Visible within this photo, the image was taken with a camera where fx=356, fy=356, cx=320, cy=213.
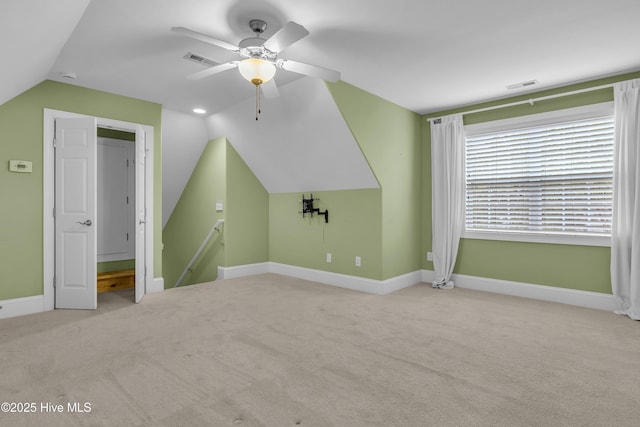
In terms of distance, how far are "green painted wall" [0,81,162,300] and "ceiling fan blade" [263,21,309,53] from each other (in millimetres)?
2830

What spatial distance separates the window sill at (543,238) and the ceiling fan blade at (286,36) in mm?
3573

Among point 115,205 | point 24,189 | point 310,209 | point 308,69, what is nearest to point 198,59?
point 308,69

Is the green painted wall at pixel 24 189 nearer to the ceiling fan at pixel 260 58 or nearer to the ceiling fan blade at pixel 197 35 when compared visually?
the ceiling fan at pixel 260 58

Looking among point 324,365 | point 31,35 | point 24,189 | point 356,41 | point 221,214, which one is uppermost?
point 356,41

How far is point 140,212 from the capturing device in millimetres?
4176

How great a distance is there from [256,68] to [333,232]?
112 inches

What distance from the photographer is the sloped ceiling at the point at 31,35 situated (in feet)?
6.46

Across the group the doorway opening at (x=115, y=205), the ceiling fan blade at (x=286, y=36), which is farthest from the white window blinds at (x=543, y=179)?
the doorway opening at (x=115, y=205)

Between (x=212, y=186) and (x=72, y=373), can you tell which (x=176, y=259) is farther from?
(x=72, y=373)

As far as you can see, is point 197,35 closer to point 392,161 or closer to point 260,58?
point 260,58

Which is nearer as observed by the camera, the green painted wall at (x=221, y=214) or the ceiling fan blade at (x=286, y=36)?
the ceiling fan blade at (x=286, y=36)

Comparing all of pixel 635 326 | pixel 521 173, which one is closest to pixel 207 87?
pixel 521 173

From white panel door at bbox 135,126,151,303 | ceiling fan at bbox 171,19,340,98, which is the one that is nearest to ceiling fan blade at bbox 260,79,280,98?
ceiling fan at bbox 171,19,340,98

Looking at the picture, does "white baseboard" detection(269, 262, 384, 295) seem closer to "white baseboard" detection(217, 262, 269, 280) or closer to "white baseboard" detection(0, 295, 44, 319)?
"white baseboard" detection(217, 262, 269, 280)
